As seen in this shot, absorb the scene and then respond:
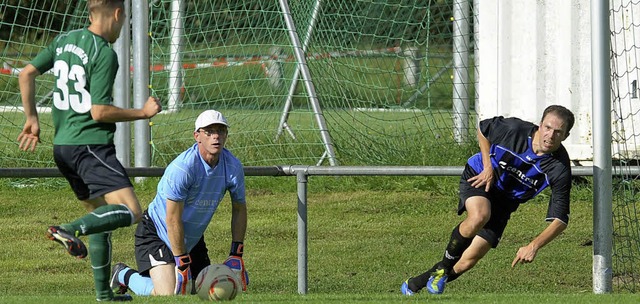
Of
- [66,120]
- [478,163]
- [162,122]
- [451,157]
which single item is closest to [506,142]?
[478,163]

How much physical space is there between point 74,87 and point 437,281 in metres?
3.23

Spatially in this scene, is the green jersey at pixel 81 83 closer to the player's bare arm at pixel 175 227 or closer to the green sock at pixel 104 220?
the green sock at pixel 104 220

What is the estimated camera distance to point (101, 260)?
6.79 m

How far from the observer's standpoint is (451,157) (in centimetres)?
1324

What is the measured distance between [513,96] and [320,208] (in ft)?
7.93

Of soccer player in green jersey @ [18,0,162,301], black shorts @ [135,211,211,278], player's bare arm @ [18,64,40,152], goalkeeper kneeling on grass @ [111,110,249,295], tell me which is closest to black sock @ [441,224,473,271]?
goalkeeper kneeling on grass @ [111,110,249,295]

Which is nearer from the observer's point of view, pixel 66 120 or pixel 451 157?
pixel 66 120

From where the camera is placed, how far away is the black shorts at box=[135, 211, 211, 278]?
335 inches

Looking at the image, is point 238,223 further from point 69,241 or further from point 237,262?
point 69,241

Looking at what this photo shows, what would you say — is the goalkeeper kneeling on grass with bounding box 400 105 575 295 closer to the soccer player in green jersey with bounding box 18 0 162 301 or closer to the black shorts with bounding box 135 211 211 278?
the black shorts with bounding box 135 211 211 278

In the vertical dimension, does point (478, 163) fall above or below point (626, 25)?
below

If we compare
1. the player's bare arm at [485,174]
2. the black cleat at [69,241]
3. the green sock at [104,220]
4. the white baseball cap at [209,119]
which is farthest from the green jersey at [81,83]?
the player's bare arm at [485,174]

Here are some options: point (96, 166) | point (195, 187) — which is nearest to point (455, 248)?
point (195, 187)

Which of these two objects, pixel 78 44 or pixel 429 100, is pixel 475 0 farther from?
pixel 78 44
